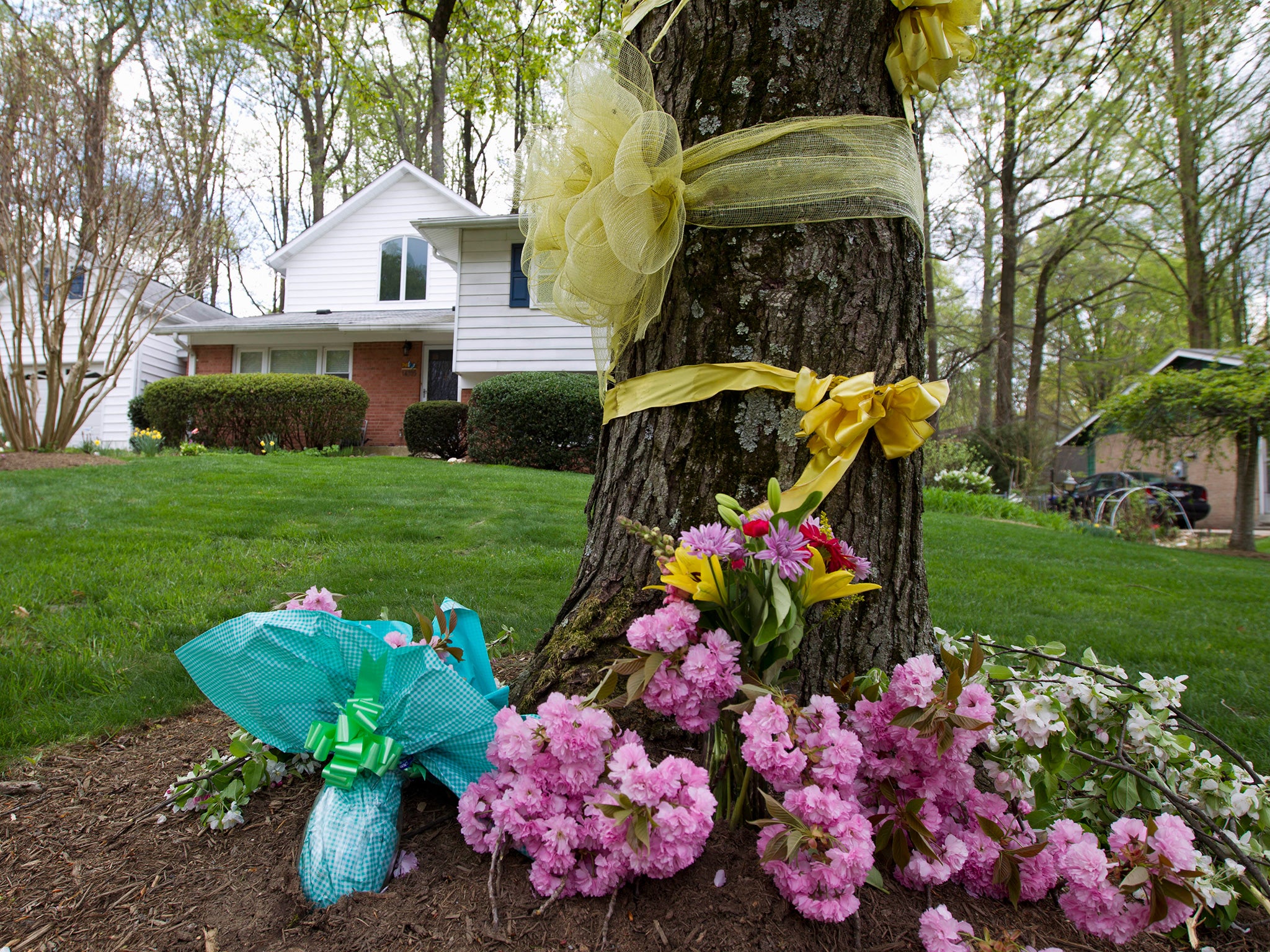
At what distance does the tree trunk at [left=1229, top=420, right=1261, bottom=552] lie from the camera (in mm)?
10398

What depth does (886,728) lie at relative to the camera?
133 cm

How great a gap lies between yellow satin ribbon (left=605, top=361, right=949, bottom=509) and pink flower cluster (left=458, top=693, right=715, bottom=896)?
2.02 feet

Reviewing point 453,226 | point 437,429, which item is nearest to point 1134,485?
point 437,429

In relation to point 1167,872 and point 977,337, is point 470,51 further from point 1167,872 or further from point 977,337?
point 977,337

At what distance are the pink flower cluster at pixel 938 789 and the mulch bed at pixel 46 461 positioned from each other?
9201 millimetres

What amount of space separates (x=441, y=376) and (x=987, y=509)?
38.4ft

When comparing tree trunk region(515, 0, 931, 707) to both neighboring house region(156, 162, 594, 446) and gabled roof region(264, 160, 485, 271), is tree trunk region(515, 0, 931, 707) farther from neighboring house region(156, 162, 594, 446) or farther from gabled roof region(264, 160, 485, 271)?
gabled roof region(264, 160, 485, 271)

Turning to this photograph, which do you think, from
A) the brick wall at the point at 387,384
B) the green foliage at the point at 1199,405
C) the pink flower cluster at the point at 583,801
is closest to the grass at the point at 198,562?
the pink flower cluster at the point at 583,801

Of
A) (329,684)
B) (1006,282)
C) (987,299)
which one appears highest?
(987,299)

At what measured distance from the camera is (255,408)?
13.3 meters

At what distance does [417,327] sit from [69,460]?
7817 millimetres

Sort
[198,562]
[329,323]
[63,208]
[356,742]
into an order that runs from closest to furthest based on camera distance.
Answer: [356,742], [198,562], [63,208], [329,323]

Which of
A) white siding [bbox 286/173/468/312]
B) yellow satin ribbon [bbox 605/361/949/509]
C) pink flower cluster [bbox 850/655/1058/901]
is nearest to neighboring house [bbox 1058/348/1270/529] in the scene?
white siding [bbox 286/173/468/312]

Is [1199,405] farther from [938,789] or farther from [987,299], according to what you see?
[987,299]
